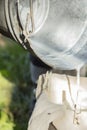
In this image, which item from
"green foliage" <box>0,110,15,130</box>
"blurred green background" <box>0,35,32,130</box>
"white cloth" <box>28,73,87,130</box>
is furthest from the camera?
"blurred green background" <box>0,35,32,130</box>

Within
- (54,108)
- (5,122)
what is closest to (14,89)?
(5,122)

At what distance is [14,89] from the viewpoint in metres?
4.57

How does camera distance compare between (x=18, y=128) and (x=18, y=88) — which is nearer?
(x=18, y=128)

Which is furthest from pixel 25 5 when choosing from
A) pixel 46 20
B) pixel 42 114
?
pixel 42 114

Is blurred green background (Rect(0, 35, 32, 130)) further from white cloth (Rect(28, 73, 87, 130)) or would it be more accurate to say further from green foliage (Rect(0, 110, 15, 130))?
white cloth (Rect(28, 73, 87, 130))

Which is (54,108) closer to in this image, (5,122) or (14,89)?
(5,122)

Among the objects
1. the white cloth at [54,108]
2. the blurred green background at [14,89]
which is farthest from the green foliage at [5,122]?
the white cloth at [54,108]

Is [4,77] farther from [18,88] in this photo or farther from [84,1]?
[84,1]

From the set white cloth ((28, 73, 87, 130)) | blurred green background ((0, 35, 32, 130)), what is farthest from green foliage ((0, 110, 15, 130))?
white cloth ((28, 73, 87, 130))

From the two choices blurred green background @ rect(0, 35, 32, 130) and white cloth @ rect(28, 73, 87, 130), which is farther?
blurred green background @ rect(0, 35, 32, 130)

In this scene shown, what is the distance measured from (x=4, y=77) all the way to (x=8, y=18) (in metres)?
Answer: 2.30

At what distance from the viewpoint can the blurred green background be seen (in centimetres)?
386

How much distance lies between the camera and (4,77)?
474 cm

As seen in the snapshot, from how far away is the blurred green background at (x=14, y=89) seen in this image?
3864mm
